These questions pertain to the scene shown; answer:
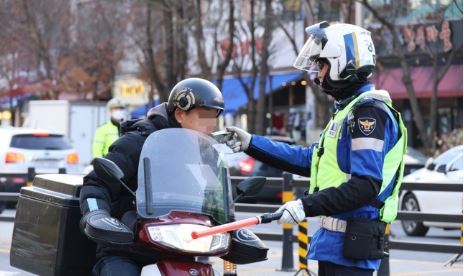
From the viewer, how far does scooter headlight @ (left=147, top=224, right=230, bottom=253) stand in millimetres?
5121

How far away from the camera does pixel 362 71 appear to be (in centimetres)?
532

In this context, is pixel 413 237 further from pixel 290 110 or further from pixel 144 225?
pixel 290 110

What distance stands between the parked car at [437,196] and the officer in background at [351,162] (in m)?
10.8

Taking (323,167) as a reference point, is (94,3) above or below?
above

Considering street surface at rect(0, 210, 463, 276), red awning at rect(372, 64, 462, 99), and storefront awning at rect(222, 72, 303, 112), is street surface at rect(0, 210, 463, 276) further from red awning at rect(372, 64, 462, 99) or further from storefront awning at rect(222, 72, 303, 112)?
storefront awning at rect(222, 72, 303, 112)

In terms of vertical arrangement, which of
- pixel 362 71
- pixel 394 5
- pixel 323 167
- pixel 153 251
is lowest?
pixel 153 251

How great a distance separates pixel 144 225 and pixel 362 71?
4.27 ft

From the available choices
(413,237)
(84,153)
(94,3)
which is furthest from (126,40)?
(413,237)

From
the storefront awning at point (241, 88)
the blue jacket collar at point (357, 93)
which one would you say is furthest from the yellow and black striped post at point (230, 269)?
the storefront awning at point (241, 88)

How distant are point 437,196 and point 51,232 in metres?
11.8

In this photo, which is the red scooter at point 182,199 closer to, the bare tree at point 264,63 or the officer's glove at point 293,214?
the officer's glove at point 293,214

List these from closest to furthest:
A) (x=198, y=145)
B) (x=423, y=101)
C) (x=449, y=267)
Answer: (x=198, y=145) → (x=449, y=267) → (x=423, y=101)

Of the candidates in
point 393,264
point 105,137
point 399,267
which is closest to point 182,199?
point 399,267

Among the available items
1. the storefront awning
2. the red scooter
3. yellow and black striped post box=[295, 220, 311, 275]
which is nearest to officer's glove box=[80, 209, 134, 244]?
the red scooter
